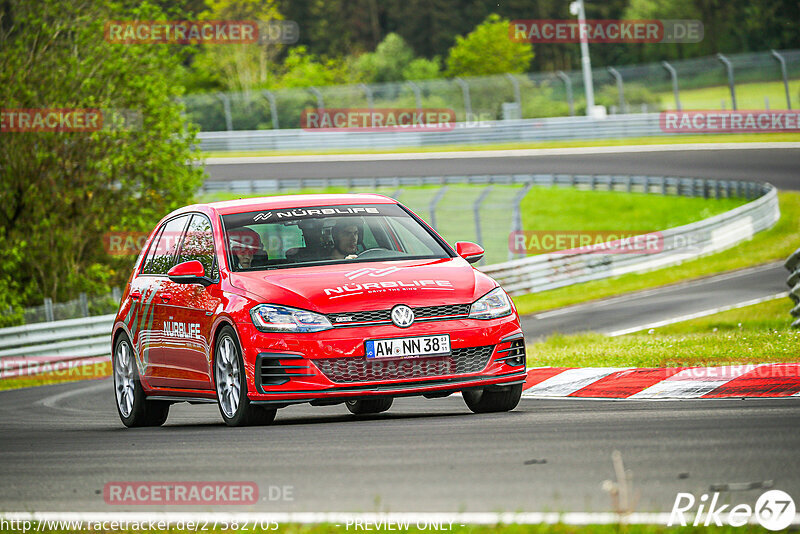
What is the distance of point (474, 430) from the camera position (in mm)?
7793

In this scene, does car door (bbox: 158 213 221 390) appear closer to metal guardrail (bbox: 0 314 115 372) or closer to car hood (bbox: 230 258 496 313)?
car hood (bbox: 230 258 496 313)

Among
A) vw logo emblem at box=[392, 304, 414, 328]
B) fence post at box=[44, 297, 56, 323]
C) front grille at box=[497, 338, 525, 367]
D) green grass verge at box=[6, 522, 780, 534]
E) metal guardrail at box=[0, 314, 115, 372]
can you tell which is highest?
vw logo emblem at box=[392, 304, 414, 328]

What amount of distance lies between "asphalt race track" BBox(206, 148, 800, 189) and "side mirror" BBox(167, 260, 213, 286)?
30731 mm

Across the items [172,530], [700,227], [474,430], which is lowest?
[700,227]

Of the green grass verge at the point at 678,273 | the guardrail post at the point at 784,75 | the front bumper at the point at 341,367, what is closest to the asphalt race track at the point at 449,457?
the front bumper at the point at 341,367

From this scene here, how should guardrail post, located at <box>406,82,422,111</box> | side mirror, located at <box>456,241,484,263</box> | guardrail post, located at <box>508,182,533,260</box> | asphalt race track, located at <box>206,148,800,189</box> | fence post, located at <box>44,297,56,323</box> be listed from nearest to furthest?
side mirror, located at <box>456,241,484,263</box>, fence post, located at <box>44,297,56,323</box>, guardrail post, located at <box>508,182,533,260</box>, asphalt race track, located at <box>206,148,800,189</box>, guardrail post, located at <box>406,82,422,111</box>

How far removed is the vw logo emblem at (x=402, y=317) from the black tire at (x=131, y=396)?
292 centimetres

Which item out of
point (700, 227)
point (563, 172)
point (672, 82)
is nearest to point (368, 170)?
point (563, 172)

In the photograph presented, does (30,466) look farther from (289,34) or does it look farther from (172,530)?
(289,34)

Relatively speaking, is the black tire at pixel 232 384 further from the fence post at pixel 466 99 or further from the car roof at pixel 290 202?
the fence post at pixel 466 99

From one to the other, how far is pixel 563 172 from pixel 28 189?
2151 cm

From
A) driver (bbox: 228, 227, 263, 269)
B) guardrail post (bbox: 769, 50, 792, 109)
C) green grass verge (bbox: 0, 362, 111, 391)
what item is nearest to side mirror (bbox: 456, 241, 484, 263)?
driver (bbox: 228, 227, 263, 269)

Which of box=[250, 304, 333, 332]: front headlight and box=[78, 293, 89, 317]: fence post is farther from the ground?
box=[250, 304, 333, 332]: front headlight

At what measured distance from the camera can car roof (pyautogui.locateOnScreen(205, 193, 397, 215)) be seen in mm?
10000
